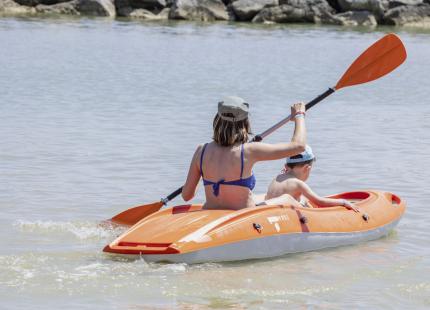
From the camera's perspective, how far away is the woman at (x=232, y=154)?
7.01 meters

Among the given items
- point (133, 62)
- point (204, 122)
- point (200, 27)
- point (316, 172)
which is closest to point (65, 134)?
point (204, 122)

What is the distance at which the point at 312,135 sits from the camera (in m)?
13.4

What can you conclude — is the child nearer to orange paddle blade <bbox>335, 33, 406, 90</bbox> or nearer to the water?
the water

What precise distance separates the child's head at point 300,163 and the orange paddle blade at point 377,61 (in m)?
1.52

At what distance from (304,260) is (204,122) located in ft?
23.1

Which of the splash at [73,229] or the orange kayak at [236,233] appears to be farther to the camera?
the splash at [73,229]

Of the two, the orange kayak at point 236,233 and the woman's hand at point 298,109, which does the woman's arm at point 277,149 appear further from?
the orange kayak at point 236,233

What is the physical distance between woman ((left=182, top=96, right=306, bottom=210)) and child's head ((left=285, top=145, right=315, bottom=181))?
0.56 meters

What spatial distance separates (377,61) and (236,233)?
287 centimetres

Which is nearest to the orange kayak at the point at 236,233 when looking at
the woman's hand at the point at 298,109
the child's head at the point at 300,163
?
the child's head at the point at 300,163

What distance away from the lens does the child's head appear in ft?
25.4

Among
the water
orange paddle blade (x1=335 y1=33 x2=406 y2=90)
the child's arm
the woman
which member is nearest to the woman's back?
the woman

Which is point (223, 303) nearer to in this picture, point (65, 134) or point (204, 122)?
point (65, 134)

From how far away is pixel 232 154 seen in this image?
23.2 feet
